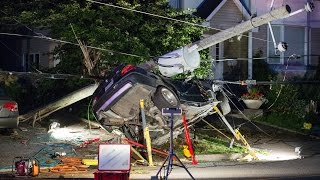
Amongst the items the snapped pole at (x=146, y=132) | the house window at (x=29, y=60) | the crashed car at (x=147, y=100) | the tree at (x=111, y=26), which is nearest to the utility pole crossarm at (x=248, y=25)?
the crashed car at (x=147, y=100)

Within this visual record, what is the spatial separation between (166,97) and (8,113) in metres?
5.24

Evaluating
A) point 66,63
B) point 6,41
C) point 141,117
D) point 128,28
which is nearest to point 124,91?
point 141,117

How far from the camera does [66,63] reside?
2023cm

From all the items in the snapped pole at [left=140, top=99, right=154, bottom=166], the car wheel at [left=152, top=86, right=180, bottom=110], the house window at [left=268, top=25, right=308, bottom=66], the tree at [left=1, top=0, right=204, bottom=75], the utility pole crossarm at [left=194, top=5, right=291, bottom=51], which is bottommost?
the snapped pole at [left=140, top=99, right=154, bottom=166]

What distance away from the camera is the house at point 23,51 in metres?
26.3

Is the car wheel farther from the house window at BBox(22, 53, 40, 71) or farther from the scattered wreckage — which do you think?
the house window at BBox(22, 53, 40, 71)

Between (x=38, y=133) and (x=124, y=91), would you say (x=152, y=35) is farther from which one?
(x=124, y=91)

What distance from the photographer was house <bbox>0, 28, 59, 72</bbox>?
26281 millimetres

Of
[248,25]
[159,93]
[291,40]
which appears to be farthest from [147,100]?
[291,40]

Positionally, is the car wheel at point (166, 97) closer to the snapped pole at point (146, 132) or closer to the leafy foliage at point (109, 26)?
the snapped pole at point (146, 132)

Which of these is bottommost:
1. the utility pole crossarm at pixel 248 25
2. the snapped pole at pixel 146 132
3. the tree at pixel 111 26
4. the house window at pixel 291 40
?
the snapped pole at pixel 146 132

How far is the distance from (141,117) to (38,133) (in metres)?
5.29

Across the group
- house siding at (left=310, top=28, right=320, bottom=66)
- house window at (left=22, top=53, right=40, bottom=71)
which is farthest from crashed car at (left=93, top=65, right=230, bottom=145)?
house siding at (left=310, top=28, right=320, bottom=66)

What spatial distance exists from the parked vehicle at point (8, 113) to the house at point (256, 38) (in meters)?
11.9
